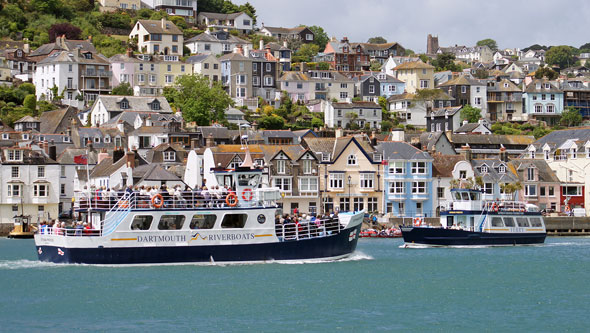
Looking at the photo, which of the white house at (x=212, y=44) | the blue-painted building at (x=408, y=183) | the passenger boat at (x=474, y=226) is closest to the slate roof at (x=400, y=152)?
the blue-painted building at (x=408, y=183)

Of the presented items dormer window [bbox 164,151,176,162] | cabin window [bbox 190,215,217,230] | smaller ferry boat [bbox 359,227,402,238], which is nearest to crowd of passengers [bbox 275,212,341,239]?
cabin window [bbox 190,215,217,230]

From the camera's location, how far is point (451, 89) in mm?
135375

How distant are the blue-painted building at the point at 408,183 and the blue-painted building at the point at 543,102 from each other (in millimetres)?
51504

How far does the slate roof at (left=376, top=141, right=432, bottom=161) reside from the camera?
86562 millimetres

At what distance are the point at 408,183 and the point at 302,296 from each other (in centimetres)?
4647

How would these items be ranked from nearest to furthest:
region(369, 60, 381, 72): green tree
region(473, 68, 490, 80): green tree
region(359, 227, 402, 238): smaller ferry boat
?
region(359, 227, 402, 238): smaller ferry boat
region(369, 60, 381, 72): green tree
region(473, 68, 490, 80): green tree

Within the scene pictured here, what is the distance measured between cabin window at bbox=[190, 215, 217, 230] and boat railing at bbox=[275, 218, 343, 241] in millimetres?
3203

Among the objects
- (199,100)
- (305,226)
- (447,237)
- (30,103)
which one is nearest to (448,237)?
(447,237)

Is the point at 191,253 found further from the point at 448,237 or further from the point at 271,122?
the point at 271,122

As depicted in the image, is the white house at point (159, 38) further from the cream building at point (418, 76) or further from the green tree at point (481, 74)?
the green tree at point (481, 74)

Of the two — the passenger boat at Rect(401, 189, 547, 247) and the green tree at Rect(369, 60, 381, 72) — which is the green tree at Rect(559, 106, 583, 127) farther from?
the passenger boat at Rect(401, 189, 547, 247)

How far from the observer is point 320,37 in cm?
16800

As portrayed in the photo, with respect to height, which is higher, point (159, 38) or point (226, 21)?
point (226, 21)

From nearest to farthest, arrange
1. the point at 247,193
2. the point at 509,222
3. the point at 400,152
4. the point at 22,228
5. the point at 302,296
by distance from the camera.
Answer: the point at 302,296, the point at 247,193, the point at 509,222, the point at 22,228, the point at 400,152
